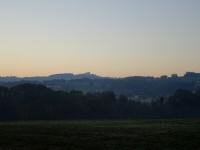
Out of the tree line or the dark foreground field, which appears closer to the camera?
the dark foreground field

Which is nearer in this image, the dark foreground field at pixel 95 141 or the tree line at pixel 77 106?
the dark foreground field at pixel 95 141

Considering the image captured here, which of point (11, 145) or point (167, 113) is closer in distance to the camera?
point (11, 145)

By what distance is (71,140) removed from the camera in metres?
39.9

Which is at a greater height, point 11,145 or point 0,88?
point 0,88

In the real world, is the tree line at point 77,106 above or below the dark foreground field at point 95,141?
above

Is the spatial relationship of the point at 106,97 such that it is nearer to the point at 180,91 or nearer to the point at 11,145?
the point at 180,91

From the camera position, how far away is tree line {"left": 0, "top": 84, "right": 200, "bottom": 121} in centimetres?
14900

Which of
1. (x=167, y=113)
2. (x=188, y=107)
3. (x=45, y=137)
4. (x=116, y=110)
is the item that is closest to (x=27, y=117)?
(x=116, y=110)

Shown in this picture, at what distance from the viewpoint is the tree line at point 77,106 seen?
149 m

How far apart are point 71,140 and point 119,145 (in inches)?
204

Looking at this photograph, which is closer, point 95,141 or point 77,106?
point 95,141

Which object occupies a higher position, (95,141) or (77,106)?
(77,106)

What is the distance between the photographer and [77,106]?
157 metres

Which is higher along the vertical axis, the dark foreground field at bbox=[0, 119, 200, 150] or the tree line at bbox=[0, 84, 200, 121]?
the tree line at bbox=[0, 84, 200, 121]
